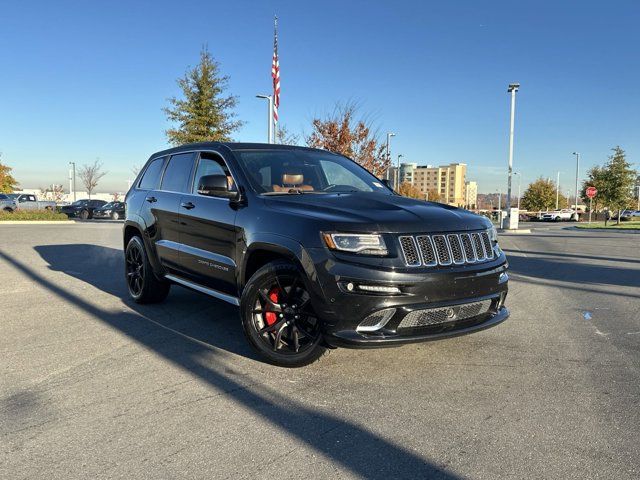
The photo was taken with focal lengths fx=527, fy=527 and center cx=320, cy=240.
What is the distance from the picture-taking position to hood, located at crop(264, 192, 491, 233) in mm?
3678

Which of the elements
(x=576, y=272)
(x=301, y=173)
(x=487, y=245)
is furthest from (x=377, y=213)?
(x=576, y=272)

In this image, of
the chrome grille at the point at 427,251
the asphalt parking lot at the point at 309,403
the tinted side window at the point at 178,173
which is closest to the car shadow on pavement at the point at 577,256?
the asphalt parking lot at the point at 309,403

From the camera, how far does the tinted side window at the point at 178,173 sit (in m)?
5.61

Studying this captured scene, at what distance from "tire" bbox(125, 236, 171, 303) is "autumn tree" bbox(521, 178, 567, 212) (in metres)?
80.7

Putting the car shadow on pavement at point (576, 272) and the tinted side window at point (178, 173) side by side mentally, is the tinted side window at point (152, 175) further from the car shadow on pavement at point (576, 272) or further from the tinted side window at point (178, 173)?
the car shadow on pavement at point (576, 272)

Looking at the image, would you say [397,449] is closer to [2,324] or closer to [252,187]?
[252,187]

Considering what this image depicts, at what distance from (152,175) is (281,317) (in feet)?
10.8

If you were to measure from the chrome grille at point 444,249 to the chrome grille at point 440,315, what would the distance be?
32cm

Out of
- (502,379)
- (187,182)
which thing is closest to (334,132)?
(187,182)

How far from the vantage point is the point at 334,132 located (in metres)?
23.8

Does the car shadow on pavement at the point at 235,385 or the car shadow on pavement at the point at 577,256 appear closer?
the car shadow on pavement at the point at 235,385

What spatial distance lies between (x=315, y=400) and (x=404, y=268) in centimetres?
106

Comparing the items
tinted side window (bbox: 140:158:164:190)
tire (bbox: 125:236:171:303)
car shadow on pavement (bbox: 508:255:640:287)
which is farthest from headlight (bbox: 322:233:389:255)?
car shadow on pavement (bbox: 508:255:640:287)

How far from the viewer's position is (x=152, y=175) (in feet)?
21.2
